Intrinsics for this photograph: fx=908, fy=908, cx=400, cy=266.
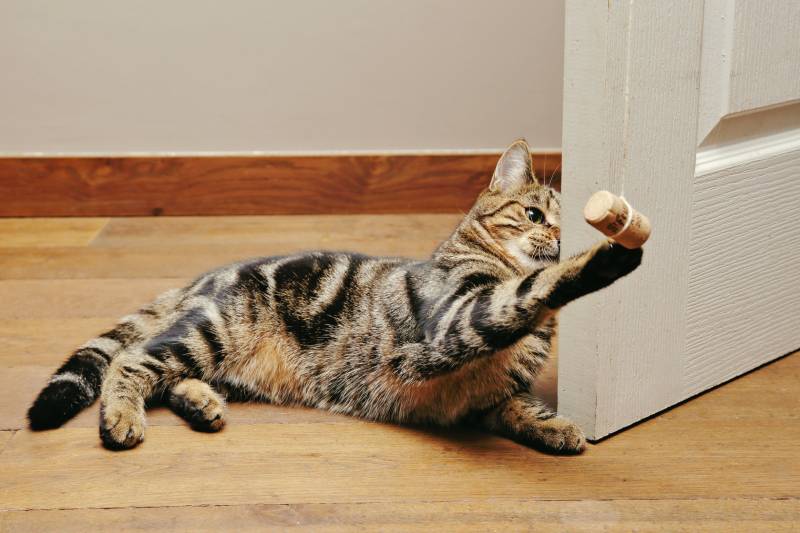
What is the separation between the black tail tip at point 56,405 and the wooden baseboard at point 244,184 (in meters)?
1.23

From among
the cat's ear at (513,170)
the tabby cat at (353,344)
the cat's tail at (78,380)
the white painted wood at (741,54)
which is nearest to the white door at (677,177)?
the white painted wood at (741,54)

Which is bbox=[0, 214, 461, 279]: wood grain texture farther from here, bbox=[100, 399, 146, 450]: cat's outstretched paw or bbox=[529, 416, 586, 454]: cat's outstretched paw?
A: bbox=[529, 416, 586, 454]: cat's outstretched paw

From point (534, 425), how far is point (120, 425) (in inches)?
26.2

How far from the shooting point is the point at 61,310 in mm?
2049

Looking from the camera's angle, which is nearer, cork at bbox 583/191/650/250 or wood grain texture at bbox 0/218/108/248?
cork at bbox 583/191/650/250

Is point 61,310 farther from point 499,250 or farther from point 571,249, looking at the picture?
point 571,249

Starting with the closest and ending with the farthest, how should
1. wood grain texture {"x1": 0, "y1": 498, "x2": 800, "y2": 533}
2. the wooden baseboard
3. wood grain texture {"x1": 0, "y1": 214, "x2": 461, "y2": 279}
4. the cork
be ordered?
the cork, wood grain texture {"x1": 0, "y1": 498, "x2": 800, "y2": 533}, wood grain texture {"x1": 0, "y1": 214, "x2": 461, "y2": 279}, the wooden baseboard

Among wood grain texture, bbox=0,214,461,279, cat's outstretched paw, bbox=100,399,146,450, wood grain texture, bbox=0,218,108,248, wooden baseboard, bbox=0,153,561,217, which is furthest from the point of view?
wooden baseboard, bbox=0,153,561,217

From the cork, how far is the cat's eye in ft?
1.87

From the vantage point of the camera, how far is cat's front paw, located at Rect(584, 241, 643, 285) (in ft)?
3.77

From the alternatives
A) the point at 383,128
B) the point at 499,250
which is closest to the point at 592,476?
the point at 499,250

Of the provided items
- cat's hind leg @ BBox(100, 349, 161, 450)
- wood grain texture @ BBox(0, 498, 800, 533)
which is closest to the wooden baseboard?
cat's hind leg @ BBox(100, 349, 161, 450)

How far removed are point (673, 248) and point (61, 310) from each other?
1346 millimetres

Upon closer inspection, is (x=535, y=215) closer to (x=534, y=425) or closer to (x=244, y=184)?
(x=534, y=425)
